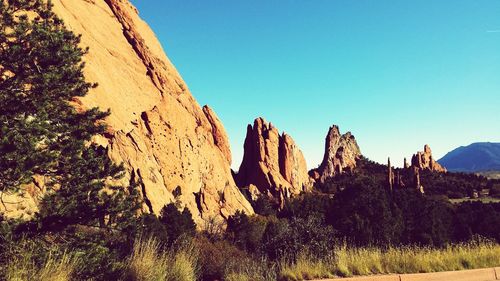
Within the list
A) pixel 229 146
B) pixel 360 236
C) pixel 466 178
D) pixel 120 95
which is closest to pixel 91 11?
pixel 120 95

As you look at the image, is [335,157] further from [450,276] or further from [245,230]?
[450,276]

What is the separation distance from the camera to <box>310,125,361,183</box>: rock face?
425 feet

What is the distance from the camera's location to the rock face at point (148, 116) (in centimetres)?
5312

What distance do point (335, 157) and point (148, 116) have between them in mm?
89260

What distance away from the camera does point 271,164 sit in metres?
101

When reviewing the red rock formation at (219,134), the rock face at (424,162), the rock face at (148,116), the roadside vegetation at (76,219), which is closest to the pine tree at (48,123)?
the roadside vegetation at (76,219)

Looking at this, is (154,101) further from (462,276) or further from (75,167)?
(462,276)

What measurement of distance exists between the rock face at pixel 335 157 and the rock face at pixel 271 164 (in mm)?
17041

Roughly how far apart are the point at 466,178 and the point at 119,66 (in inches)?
4504

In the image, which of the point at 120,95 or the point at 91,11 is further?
the point at 91,11

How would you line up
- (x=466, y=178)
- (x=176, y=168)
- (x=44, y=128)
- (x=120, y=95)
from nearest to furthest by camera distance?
(x=44, y=128) < (x=120, y=95) < (x=176, y=168) < (x=466, y=178)

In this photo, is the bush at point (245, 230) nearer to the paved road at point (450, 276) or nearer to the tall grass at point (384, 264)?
the tall grass at point (384, 264)

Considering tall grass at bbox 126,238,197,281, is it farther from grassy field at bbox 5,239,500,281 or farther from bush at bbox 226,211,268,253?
bush at bbox 226,211,268,253

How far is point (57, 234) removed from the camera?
1442cm
